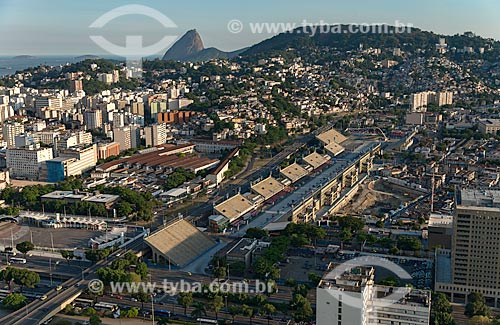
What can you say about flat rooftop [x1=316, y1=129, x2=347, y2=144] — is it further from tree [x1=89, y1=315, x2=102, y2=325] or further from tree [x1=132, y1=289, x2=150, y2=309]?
tree [x1=89, y1=315, x2=102, y2=325]

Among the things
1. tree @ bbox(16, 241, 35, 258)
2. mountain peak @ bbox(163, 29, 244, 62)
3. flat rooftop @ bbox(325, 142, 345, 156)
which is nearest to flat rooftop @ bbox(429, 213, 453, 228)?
tree @ bbox(16, 241, 35, 258)

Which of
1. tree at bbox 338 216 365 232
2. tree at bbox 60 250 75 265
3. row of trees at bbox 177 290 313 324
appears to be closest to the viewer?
row of trees at bbox 177 290 313 324

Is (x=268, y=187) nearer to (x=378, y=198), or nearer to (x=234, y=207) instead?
(x=234, y=207)

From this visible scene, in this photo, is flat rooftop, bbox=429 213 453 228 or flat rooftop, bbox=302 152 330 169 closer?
flat rooftop, bbox=429 213 453 228

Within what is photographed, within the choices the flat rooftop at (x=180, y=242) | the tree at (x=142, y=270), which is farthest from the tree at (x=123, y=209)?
the tree at (x=142, y=270)

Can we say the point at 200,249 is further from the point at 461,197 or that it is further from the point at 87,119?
the point at 87,119
